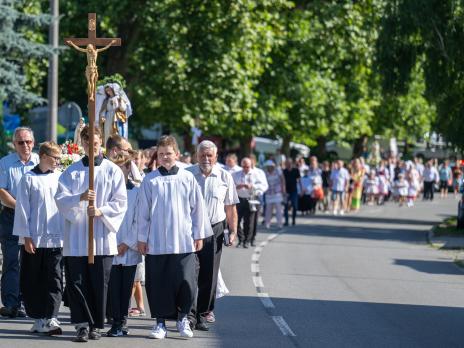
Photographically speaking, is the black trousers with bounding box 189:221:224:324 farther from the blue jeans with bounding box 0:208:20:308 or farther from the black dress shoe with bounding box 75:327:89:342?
the blue jeans with bounding box 0:208:20:308

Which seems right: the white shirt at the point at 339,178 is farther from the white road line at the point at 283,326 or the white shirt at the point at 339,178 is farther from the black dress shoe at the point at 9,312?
the black dress shoe at the point at 9,312

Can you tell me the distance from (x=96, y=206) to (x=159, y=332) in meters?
1.32

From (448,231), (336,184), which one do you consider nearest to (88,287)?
(448,231)

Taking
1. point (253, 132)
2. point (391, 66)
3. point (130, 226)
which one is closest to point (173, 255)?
point (130, 226)

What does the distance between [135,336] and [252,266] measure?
8.87 metres

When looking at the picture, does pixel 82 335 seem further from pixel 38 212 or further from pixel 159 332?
pixel 38 212

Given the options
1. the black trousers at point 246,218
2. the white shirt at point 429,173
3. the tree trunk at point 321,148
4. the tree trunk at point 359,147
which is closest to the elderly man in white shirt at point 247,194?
the black trousers at point 246,218

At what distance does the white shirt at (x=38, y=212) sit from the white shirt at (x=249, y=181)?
1313 cm

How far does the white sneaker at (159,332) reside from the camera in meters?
11.7

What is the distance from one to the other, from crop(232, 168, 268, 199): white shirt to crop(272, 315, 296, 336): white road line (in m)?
11.5

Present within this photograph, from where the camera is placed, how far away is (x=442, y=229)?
1307 inches

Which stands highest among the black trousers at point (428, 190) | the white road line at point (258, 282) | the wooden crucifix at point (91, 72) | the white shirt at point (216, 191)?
the wooden crucifix at point (91, 72)

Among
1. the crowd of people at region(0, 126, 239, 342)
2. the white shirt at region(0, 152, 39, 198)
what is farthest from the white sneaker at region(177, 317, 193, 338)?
the white shirt at region(0, 152, 39, 198)

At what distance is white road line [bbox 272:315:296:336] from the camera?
488 inches
